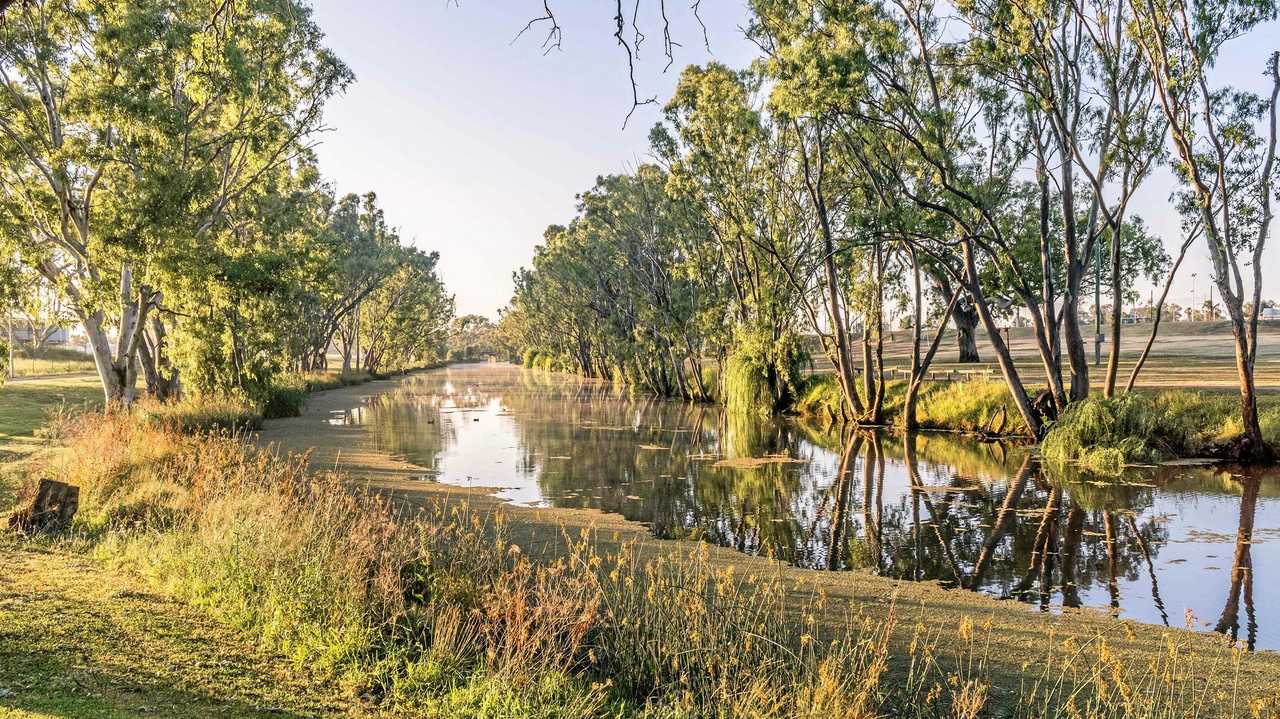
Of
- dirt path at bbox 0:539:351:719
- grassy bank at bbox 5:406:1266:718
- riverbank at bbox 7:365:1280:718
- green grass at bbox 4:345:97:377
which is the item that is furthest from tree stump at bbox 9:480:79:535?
green grass at bbox 4:345:97:377

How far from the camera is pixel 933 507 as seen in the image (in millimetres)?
14930

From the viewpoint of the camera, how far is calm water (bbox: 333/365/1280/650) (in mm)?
9930

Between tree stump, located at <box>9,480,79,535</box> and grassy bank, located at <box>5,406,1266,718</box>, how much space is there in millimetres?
1780

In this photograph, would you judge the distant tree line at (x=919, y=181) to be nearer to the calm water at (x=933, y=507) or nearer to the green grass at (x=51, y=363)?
the calm water at (x=933, y=507)

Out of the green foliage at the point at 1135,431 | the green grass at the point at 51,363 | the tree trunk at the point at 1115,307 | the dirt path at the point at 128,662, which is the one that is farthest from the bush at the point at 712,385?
the green grass at the point at 51,363

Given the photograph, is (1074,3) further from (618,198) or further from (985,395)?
(618,198)

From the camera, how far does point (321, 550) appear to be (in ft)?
24.3

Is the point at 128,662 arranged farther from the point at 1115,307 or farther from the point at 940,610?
the point at 1115,307

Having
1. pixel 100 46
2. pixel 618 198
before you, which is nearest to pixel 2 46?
pixel 100 46

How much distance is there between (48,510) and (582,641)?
8.38 m

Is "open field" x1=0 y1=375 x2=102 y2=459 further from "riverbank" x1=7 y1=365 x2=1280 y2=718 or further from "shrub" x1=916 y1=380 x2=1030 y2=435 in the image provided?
"shrub" x1=916 y1=380 x2=1030 y2=435

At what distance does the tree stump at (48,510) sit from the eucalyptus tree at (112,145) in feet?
28.4

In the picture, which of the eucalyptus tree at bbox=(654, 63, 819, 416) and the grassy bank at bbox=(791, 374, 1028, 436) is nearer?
the grassy bank at bbox=(791, 374, 1028, 436)

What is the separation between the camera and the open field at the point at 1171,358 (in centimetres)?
3284
